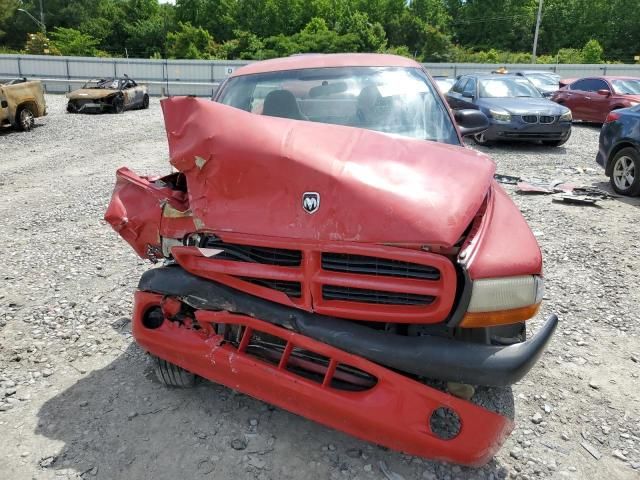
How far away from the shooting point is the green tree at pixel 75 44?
4534 centimetres

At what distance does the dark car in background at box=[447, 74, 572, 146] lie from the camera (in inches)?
414

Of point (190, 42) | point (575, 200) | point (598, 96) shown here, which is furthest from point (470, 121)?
point (190, 42)

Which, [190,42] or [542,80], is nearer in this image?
[542,80]

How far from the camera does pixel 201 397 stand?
9.64 feet

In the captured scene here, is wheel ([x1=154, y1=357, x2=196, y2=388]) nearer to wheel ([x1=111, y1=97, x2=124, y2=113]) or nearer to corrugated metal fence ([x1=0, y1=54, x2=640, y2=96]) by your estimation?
wheel ([x1=111, y1=97, x2=124, y2=113])

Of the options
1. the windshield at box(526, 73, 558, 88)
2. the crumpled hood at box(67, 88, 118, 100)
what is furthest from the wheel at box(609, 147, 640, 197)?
the crumpled hood at box(67, 88, 118, 100)

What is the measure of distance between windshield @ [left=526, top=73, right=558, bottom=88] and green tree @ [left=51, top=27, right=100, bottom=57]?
39074 millimetres

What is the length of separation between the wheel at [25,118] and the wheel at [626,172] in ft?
43.3

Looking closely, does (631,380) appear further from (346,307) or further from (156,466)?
(156,466)

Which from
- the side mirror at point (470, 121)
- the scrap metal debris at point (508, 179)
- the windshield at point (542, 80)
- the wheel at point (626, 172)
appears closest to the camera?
the side mirror at point (470, 121)

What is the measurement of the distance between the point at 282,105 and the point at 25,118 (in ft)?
40.5

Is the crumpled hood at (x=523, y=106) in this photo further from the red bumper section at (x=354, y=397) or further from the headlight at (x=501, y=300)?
the red bumper section at (x=354, y=397)

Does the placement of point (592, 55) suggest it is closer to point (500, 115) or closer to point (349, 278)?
point (500, 115)

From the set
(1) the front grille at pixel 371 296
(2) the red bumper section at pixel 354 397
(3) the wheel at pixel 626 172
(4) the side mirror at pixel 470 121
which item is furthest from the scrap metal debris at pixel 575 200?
(1) the front grille at pixel 371 296
